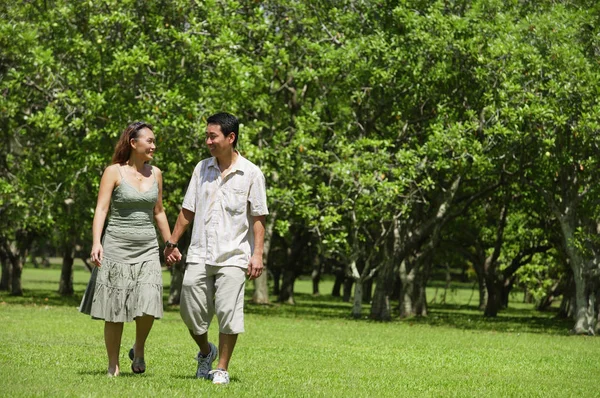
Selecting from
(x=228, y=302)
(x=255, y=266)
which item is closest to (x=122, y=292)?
(x=228, y=302)

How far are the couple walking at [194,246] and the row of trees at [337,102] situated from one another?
16.3 meters

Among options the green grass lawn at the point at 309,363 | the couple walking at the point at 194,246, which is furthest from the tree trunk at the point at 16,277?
the couple walking at the point at 194,246

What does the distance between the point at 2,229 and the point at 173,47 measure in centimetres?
Result: 1262

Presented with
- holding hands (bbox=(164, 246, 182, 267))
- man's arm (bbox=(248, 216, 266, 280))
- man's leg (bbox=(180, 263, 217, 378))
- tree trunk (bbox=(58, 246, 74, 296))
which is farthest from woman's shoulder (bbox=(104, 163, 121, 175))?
tree trunk (bbox=(58, 246, 74, 296))

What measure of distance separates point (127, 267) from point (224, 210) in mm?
1066

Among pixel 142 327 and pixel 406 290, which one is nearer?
pixel 142 327

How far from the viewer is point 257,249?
998 cm

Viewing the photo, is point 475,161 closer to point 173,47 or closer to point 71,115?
point 173,47

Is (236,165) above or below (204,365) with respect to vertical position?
above

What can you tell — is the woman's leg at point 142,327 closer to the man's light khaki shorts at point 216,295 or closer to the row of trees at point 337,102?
the man's light khaki shorts at point 216,295

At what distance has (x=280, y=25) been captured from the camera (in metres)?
31.3

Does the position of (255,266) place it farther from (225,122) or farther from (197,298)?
(225,122)

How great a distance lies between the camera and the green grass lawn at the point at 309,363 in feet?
31.9

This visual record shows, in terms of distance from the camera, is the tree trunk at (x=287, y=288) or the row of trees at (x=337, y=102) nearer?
the row of trees at (x=337, y=102)
